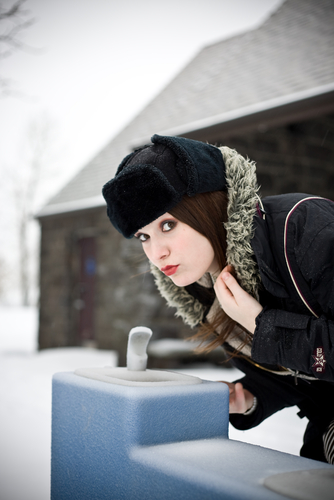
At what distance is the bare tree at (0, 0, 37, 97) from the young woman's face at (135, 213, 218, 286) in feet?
15.1

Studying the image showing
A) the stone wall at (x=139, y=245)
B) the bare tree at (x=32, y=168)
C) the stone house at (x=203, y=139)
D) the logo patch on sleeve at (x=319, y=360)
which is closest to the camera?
the logo patch on sleeve at (x=319, y=360)

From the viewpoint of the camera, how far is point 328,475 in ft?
3.44

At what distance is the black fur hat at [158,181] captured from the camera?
1.41 metres

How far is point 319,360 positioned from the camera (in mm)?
1273

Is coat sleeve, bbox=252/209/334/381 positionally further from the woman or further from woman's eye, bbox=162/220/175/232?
woman's eye, bbox=162/220/175/232

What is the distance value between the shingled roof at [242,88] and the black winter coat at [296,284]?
265cm

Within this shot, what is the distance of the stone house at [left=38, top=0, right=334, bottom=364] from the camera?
14.6 ft

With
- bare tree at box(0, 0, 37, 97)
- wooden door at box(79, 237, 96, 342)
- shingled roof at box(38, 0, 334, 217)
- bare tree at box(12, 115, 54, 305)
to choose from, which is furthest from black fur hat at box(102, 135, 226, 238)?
bare tree at box(12, 115, 54, 305)

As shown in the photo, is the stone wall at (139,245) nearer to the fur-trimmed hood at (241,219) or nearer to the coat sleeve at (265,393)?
the coat sleeve at (265,393)

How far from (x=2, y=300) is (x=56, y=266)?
2216 centimetres

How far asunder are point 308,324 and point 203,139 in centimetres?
387

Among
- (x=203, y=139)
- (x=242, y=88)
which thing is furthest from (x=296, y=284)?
(x=242, y=88)

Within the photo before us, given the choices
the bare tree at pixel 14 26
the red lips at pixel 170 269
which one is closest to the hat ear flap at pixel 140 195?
the red lips at pixel 170 269

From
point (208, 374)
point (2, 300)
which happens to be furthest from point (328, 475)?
point (2, 300)
